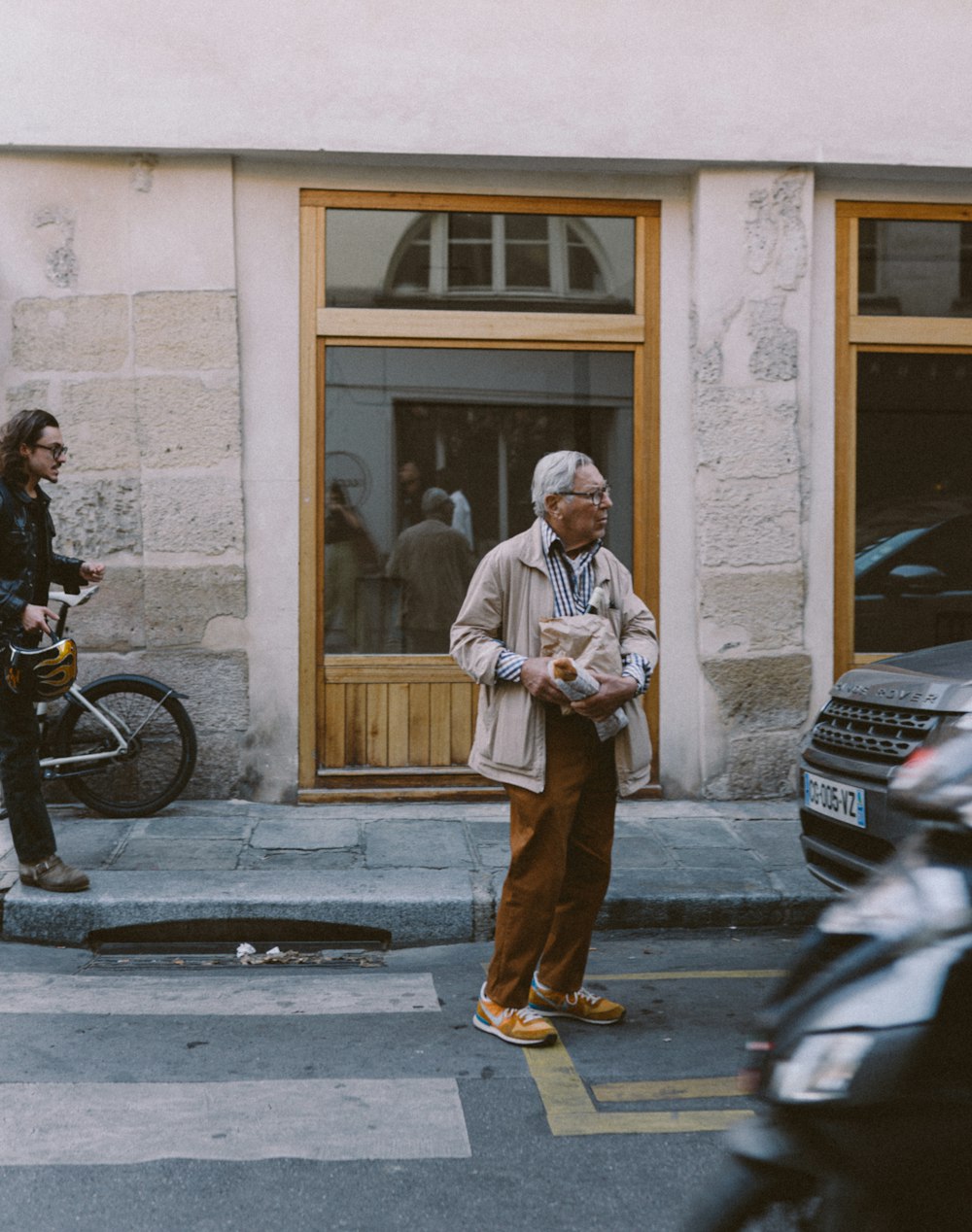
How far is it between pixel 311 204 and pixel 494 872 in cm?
411

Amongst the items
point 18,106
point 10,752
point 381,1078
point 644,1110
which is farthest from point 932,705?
point 18,106

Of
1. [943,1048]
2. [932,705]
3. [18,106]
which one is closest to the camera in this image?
[943,1048]

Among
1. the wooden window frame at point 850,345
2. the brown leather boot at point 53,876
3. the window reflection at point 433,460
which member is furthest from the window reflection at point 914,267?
the brown leather boot at point 53,876

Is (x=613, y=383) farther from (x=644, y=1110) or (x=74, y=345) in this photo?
(x=644, y=1110)

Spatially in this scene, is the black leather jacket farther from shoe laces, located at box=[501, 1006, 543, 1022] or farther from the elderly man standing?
shoe laces, located at box=[501, 1006, 543, 1022]

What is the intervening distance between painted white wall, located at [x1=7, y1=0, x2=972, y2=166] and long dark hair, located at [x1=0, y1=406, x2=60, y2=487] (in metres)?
2.54

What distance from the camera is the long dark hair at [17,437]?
5.77 meters

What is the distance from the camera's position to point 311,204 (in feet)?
26.0

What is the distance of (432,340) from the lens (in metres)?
8.01

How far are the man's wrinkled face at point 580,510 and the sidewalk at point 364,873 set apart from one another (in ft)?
6.83

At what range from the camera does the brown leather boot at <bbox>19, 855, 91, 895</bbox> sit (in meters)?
5.72

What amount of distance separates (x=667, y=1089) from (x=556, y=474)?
1868 mm

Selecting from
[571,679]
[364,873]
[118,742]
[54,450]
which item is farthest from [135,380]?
[571,679]

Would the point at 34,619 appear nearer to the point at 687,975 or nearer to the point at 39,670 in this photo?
the point at 39,670
